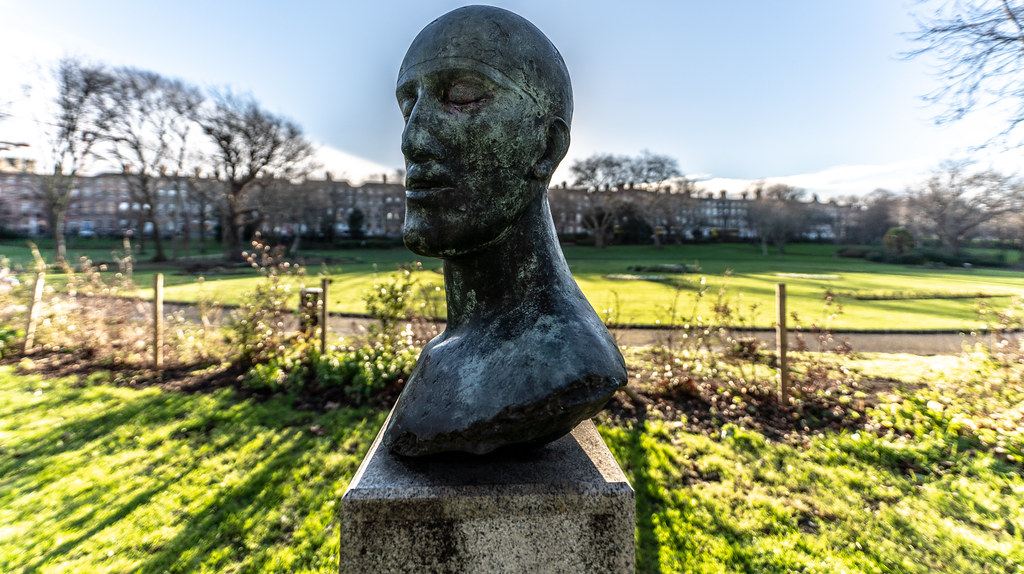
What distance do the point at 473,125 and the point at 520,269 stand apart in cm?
65

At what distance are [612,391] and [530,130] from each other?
3.68 ft

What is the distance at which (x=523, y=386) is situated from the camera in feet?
5.88

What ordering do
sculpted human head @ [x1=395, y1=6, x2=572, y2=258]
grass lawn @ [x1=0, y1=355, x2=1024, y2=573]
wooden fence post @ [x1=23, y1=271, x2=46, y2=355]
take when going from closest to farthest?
sculpted human head @ [x1=395, y1=6, x2=572, y2=258]
grass lawn @ [x1=0, y1=355, x2=1024, y2=573]
wooden fence post @ [x1=23, y1=271, x2=46, y2=355]

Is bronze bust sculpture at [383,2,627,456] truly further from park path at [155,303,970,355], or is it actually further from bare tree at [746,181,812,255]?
bare tree at [746,181,812,255]

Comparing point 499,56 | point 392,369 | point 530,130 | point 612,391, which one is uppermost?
point 499,56

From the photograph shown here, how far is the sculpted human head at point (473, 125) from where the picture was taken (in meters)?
1.95

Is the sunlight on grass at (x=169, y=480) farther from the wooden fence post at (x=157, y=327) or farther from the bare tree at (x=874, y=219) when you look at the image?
the bare tree at (x=874, y=219)

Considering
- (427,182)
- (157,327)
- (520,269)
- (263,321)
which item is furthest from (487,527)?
(157,327)

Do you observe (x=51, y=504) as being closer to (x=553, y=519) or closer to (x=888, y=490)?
(x=553, y=519)

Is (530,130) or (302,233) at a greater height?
(302,233)

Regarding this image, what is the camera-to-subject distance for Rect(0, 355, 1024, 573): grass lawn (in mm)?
3367

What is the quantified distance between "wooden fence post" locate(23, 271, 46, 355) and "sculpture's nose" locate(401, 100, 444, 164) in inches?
394

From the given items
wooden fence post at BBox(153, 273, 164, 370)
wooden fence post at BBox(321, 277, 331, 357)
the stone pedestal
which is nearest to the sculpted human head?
the stone pedestal

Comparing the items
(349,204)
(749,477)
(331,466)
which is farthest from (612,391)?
(349,204)
